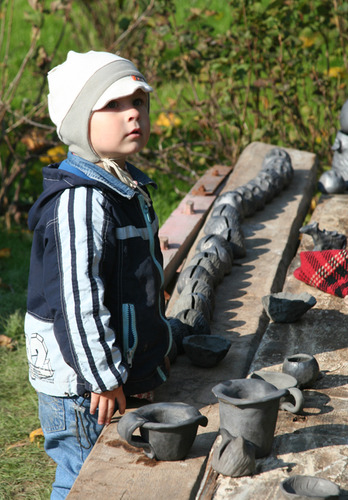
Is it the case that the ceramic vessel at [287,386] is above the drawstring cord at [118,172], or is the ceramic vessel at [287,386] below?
below

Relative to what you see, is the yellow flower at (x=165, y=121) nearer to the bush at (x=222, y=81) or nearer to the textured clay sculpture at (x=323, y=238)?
the bush at (x=222, y=81)

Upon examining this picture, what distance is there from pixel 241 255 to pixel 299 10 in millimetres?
2880

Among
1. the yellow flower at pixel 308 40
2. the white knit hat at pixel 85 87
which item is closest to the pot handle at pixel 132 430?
the white knit hat at pixel 85 87

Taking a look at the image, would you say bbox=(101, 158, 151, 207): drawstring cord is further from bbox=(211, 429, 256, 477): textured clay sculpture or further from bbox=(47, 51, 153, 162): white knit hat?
bbox=(211, 429, 256, 477): textured clay sculpture

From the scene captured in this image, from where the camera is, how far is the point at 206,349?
8.77 ft

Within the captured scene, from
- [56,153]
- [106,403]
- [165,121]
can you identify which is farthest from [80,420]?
[165,121]

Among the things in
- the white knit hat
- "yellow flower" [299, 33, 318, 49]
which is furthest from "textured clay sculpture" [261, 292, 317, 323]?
"yellow flower" [299, 33, 318, 49]

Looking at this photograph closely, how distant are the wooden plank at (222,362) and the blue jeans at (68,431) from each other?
10 cm

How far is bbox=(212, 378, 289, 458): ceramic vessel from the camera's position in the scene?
2043 mm

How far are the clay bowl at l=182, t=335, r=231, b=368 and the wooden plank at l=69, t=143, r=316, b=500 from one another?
4 centimetres

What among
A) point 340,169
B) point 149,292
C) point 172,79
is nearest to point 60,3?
point 172,79

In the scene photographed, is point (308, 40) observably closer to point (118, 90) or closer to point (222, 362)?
point (222, 362)

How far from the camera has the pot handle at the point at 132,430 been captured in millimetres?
2075

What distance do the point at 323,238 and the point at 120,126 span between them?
1757 millimetres
